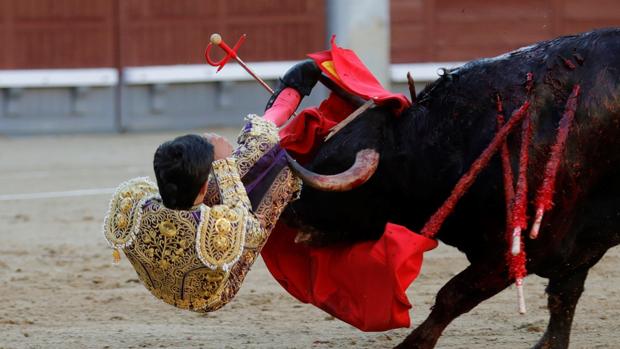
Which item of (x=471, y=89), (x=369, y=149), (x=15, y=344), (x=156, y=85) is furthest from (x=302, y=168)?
(x=156, y=85)

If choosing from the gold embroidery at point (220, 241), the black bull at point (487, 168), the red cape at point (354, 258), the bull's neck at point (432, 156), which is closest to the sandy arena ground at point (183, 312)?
the red cape at point (354, 258)

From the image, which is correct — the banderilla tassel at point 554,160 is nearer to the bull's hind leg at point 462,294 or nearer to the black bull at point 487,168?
the black bull at point 487,168

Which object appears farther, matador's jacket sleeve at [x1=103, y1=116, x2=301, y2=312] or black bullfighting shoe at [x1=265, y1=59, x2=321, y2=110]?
black bullfighting shoe at [x1=265, y1=59, x2=321, y2=110]

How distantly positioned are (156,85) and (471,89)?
7144mm

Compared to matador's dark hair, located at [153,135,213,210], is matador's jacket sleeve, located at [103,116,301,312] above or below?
below

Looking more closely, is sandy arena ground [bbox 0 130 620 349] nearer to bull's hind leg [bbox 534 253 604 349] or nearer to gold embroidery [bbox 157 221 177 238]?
bull's hind leg [bbox 534 253 604 349]

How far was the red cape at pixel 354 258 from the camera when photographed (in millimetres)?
3346

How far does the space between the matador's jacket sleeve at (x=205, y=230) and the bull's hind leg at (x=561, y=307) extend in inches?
36.7

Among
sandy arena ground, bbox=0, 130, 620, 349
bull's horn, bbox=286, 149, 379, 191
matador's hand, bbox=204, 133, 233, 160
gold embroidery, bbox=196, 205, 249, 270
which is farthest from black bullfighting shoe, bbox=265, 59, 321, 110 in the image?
sandy arena ground, bbox=0, 130, 620, 349

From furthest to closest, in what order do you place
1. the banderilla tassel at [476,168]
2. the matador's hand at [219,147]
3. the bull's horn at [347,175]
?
the banderilla tassel at [476,168], the bull's horn at [347,175], the matador's hand at [219,147]

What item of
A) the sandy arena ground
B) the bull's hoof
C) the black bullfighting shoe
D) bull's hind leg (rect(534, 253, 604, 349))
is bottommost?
the sandy arena ground

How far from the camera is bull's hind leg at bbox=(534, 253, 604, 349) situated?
3533 millimetres

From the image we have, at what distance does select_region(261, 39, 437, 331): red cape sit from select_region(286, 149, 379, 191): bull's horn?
191 millimetres

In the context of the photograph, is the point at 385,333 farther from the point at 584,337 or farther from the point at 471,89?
the point at 471,89
